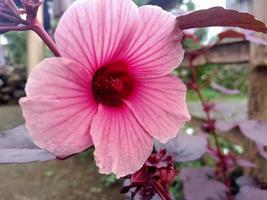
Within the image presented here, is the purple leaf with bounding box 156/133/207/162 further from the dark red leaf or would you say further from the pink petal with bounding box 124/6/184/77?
the pink petal with bounding box 124/6/184/77

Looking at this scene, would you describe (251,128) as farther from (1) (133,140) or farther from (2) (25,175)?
(2) (25,175)

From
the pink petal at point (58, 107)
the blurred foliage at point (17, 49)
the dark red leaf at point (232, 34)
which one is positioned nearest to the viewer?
the pink petal at point (58, 107)

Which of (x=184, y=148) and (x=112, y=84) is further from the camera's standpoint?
(x=184, y=148)

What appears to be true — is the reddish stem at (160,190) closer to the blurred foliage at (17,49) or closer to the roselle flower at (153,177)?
the roselle flower at (153,177)

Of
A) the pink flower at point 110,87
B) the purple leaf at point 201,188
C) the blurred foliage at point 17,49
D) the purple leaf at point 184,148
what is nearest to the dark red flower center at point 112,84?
the pink flower at point 110,87

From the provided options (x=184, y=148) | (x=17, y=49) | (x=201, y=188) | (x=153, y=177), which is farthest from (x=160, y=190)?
(x=17, y=49)

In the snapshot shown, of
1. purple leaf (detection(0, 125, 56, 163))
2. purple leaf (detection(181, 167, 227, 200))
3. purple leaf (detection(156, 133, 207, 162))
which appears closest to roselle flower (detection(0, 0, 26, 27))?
purple leaf (detection(0, 125, 56, 163))

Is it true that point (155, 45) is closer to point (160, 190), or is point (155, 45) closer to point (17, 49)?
point (160, 190)

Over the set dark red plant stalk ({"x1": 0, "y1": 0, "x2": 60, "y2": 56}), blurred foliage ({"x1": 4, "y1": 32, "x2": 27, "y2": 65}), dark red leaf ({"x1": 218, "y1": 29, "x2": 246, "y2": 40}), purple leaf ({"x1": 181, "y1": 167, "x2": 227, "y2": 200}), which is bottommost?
blurred foliage ({"x1": 4, "y1": 32, "x2": 27, "y2": 65})
